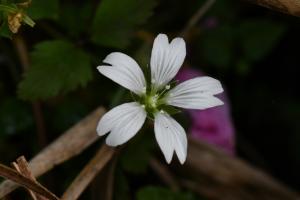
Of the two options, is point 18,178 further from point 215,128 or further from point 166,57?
point 215,128

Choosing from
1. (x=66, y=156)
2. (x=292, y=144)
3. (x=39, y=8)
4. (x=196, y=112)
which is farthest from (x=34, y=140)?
(x=292, y=144)

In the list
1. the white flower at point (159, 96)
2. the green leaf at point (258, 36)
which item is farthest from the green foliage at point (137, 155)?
the green leaf at point (258, 36)

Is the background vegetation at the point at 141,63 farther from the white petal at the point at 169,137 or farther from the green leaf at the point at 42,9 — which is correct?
the white petal at the point at 169,137

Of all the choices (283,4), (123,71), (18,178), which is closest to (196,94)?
(123,71)

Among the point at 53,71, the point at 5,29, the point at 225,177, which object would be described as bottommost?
the point at 225,177

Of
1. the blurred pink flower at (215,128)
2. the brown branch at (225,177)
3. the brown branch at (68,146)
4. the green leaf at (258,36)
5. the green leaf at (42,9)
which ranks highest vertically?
the green leaf at (42,9)

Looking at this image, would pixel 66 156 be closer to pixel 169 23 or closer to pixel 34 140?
pixel 34 140

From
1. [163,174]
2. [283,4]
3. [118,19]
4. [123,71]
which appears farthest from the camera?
[163,174]
